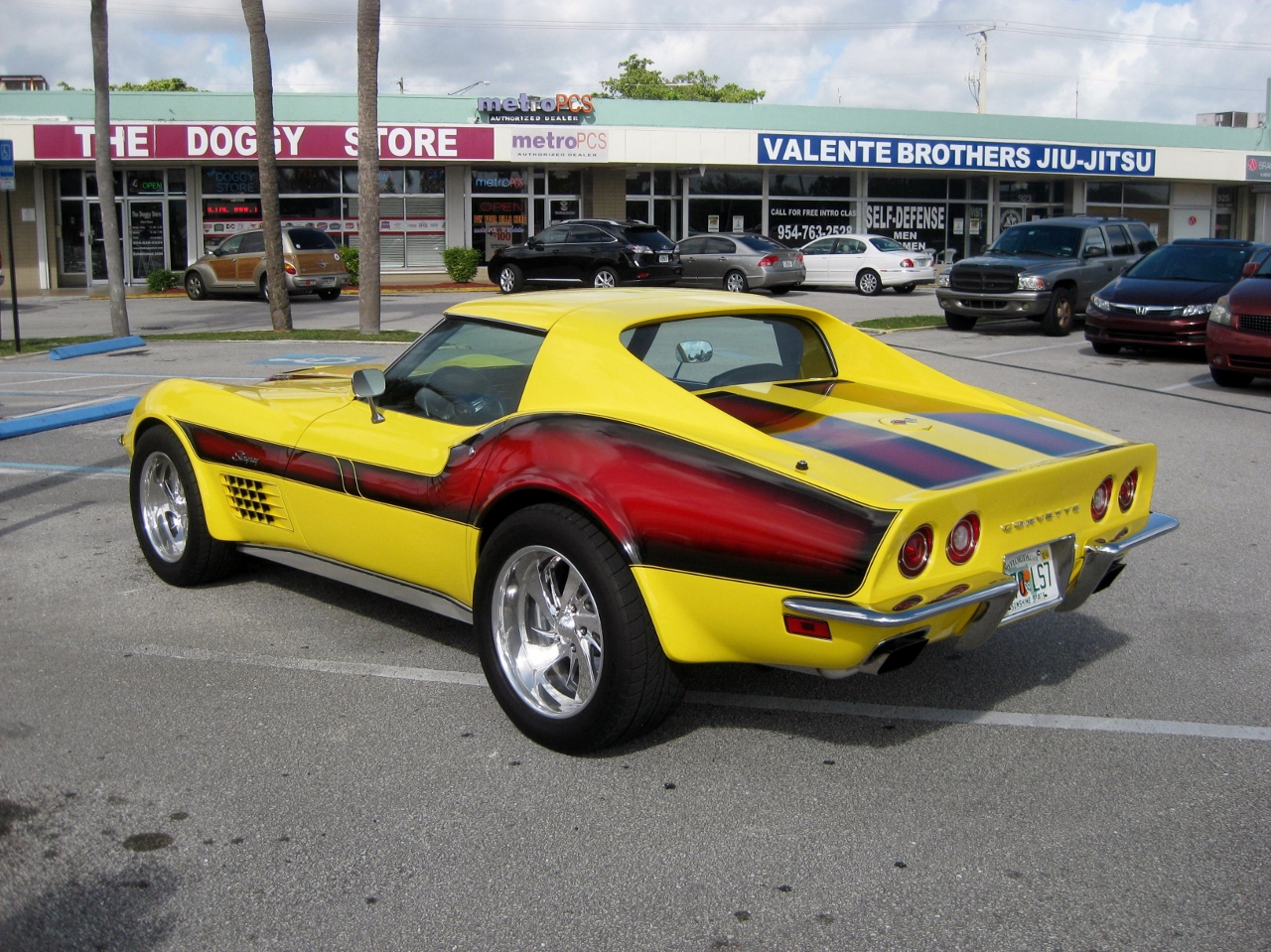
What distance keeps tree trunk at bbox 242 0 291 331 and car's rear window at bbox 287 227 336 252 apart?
5796mm

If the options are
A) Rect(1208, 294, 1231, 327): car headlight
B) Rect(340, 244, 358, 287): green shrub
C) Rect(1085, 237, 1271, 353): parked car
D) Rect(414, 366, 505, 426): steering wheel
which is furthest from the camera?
Rect(340, 244, 358, 287): green shrub

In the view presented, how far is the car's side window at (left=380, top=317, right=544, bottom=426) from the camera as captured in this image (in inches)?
188

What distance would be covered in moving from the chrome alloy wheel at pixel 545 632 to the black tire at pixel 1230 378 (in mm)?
11066

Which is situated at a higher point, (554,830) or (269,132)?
(269,132)

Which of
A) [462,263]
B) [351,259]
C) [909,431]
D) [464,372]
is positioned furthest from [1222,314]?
[351,259]

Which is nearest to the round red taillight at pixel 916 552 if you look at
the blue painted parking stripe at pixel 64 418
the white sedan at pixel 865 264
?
the blue painted parking stripe at pixel 64 418

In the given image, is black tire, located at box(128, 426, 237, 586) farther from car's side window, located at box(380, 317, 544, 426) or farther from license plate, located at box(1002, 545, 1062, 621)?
license plate, located at box(1002, 545, 1062, 621)

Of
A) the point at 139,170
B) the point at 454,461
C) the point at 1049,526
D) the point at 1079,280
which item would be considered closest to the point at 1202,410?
the point at 1079,280

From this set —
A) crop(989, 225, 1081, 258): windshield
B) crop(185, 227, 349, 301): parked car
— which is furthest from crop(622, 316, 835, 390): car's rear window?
crop(185, 227, 349, 301): parked car

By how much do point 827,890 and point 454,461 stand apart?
2.05 meters

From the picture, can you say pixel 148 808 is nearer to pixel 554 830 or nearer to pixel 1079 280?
pixel 554 830

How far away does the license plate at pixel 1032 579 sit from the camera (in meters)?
4.07

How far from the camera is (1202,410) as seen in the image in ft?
39.6

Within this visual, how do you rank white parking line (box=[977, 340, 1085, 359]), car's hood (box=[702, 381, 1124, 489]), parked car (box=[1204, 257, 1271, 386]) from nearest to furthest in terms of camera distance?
1. car's hood (box=[702, 381, 1124, 489])
2. parked car (box=[1204, 257, 1271, 386])
3. white parking line (box=[977, 340, 1085, 359])
